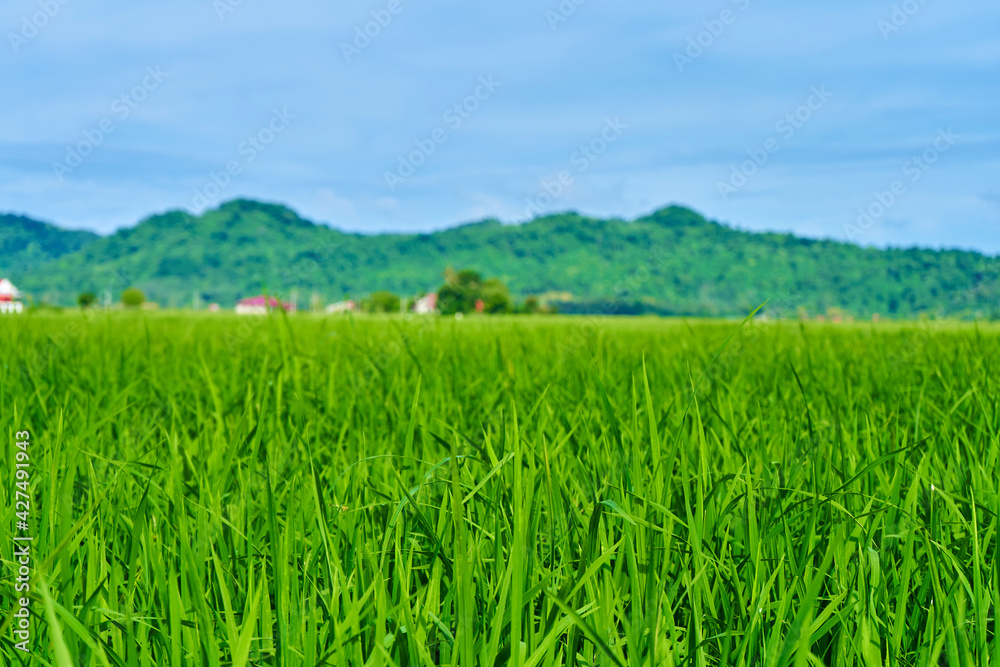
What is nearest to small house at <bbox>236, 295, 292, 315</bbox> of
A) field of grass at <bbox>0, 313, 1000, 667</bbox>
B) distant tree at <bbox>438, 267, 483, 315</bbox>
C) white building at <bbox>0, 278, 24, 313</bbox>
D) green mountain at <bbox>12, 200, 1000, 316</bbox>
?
field of grass at <bbox>0, 313, 1000, 667</bbox>

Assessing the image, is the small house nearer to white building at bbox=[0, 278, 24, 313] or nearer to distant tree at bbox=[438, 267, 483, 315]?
distant tree at bbox=[438, 267, 483, 315]

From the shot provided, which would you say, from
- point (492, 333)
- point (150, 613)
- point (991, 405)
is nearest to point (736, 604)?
point (150, 613)

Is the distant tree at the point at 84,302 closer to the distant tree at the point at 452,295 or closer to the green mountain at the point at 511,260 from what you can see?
the distant tree at the point at 452,295

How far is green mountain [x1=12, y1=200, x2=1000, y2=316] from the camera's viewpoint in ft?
417

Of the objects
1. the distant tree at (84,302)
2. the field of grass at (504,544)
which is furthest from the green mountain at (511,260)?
the field of grass at (504,544)

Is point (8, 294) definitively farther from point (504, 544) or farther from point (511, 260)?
point (511, 260)

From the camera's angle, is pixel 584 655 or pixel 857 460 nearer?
pixel 584 655

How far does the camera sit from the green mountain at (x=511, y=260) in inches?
5005

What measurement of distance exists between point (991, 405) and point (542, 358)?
6.80 feet

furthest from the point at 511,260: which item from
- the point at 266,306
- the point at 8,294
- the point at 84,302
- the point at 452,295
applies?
the point at 266,306

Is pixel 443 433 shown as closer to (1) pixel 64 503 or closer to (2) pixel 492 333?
(1) pixel 64 503

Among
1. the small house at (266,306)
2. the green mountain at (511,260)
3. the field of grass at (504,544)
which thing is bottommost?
the field of grass at (504,544)

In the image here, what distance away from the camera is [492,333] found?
4684mm

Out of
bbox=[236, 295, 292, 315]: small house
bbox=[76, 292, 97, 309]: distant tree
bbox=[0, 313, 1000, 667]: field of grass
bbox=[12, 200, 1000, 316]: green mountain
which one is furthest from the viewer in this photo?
bbox=[12, 200, 1000, 316]: green mountain
